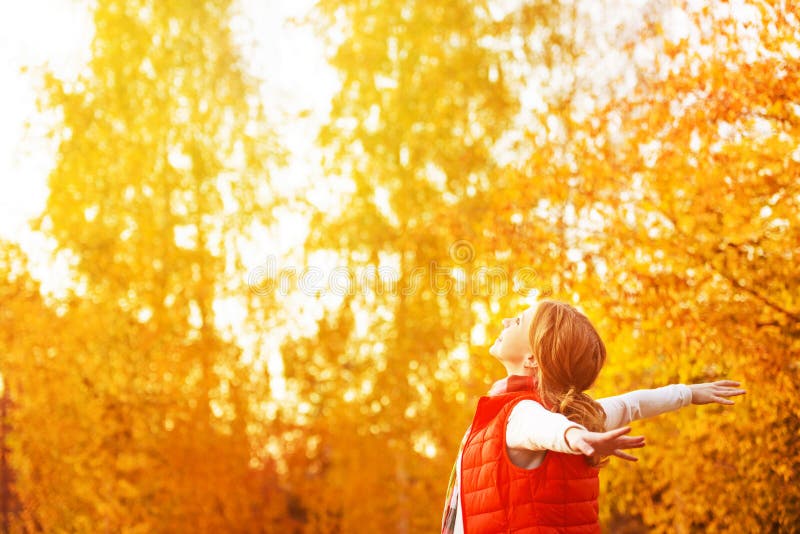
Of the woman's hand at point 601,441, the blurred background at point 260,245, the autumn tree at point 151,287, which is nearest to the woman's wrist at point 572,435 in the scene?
the woman's hand at point 601,441

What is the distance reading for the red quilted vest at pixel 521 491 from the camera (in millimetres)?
2266

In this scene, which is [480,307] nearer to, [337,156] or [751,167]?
[337,156]

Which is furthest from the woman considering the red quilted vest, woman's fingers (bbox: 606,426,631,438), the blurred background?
the blurred background

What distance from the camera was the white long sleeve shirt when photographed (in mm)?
2084

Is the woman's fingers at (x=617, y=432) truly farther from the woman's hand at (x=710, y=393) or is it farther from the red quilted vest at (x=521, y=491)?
the woman's hand at (x=710, y=393)

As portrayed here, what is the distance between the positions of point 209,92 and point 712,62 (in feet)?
21.8

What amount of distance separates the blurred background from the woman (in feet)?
13.9

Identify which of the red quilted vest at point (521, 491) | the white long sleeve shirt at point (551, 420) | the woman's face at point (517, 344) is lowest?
the red quilted vest at point (521, 491)

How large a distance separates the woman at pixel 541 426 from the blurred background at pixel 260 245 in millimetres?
4231

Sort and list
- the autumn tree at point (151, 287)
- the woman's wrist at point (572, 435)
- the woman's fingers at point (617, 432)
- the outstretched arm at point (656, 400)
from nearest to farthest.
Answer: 1. the woman's fingers at point (617, 432)
2. the woman's wrist at point (572, 435)
3. the outstretched arm at point (656, 400)
4. the autumn tree at point (151, 287)

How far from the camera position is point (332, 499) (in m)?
9.51

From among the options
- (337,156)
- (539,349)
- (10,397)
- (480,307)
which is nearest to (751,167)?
Answer: (539,349)

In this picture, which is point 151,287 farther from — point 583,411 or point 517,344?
point 583,411

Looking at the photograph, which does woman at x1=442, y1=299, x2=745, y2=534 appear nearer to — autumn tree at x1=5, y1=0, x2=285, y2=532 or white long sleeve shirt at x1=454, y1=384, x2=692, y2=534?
white long sleeve shirt at x1=454, y1=384, x2=692, y2=534
